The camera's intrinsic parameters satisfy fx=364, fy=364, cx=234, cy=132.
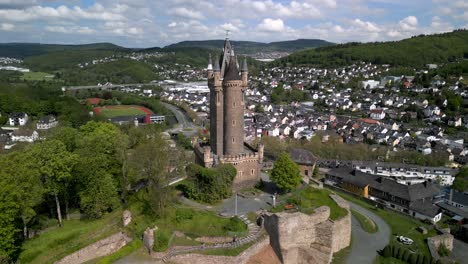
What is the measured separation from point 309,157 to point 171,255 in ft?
146

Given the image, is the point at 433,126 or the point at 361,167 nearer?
the point at 361,167

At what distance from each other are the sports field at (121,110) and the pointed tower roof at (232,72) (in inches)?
3402

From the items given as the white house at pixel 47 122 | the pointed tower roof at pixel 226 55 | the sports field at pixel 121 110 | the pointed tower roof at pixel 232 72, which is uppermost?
the pointed tower roof at pixel 226 55

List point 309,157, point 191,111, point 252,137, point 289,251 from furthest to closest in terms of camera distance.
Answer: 1. point 191,111
2. point 252,137
3. point 309,157
4. point 289,251

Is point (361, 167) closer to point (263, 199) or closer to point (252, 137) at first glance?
point (252, 137)

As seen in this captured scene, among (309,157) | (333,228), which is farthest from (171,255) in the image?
(309,157)

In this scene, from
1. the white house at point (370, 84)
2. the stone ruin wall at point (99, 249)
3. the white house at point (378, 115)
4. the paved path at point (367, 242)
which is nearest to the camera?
the stone ruin wall at point (99, 249)

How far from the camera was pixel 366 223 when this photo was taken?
139ft

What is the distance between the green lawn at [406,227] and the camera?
3828cm

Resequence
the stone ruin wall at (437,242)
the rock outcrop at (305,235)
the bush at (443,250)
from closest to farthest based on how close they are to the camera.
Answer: the rock outcrop at (305,235)
the stone ruin wall at (437,242)
the bush at (443,250)

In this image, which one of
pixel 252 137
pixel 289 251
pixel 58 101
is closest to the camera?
pixel 289 251

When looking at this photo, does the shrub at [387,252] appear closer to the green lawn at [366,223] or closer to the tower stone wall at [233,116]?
the green lawn at [366,223]

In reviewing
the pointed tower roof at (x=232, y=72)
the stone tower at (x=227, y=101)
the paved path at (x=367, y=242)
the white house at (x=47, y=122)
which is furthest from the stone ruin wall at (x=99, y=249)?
the white house at (x=47, y=122)

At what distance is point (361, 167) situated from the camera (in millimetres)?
68125
